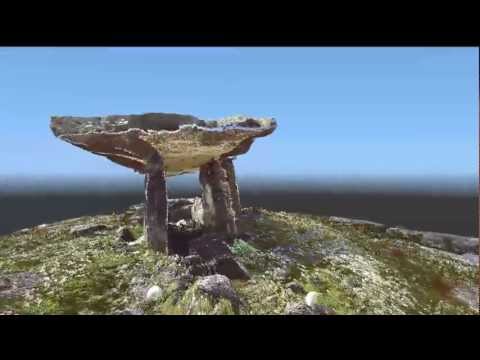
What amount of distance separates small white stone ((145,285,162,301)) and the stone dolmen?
10.2 ft

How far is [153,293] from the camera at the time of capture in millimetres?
15156

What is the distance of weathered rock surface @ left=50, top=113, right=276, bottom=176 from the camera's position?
18.3 metres

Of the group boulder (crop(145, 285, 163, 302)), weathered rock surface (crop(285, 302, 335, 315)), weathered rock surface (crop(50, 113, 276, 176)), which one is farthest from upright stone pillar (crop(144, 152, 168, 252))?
weathered rock surface (crop(285, 302, 335, 315))

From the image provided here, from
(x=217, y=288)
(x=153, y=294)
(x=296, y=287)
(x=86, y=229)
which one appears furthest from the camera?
(x=86, y=229)

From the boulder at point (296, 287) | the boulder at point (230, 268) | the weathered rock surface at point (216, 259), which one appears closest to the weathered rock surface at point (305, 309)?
the boulder at point (296, 287)

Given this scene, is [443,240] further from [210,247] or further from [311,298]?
[210,247]

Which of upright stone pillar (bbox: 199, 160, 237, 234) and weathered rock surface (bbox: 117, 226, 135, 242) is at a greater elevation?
upright stone pillar (bbox: 199, 160, 237, 234)

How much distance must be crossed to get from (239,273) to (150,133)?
6333 millimetres

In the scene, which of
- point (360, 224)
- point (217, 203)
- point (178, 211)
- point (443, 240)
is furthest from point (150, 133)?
point (443, 240)

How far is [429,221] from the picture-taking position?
107 feet

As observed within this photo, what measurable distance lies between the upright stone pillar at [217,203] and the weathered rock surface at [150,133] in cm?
150

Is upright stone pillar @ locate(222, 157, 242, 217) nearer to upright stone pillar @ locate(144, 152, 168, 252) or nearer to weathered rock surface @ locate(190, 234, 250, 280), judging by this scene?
weathered rock surface @ locate(190, 234, 250, 280)
